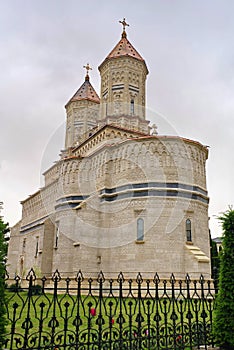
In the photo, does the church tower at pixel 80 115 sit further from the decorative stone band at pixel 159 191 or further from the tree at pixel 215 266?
the tree at pixel 215 266

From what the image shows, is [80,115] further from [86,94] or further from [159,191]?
[159,191]

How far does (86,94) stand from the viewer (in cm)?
3073

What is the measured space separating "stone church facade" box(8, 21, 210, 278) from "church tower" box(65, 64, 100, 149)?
5547mm

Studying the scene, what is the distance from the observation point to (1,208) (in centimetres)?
462

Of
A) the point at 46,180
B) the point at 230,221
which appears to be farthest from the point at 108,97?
the point at 230,221

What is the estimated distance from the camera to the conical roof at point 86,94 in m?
30.1

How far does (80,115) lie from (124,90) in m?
7.60

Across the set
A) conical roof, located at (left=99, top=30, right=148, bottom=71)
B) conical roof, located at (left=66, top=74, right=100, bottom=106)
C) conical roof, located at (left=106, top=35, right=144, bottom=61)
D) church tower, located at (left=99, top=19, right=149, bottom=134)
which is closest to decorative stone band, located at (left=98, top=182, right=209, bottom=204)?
church tower, located at (left=99, top=19, right=149, bottom=134)

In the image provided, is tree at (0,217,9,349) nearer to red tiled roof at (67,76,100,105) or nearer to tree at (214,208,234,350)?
tree at (214,208,234,350)

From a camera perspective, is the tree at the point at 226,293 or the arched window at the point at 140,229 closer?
the tree at the point at 226,293

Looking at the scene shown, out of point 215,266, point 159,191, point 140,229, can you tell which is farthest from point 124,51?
point 215,266

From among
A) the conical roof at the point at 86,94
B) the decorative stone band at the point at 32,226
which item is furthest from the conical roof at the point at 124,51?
the decorative stone band at the point at 32,226

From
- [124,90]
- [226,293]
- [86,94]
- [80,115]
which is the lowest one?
[226,293]

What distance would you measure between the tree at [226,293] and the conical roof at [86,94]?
25.4m
